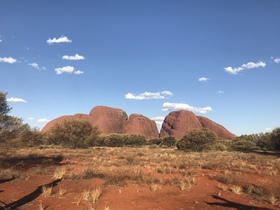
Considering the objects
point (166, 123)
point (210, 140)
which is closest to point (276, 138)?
point (210, 140)

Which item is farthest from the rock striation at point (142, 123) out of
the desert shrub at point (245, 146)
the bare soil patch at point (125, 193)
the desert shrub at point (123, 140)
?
the bare soil patch at point (125, 193)

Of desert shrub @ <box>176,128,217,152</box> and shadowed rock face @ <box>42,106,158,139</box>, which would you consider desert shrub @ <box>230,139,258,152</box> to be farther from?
shadowed rock face @ <box>42,106,158,139</box>

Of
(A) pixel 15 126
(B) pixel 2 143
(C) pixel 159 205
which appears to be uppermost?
(A) pixel 15 126

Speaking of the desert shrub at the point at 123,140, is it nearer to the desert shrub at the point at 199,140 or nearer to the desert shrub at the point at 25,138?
the desert shrub at the point at 199,140

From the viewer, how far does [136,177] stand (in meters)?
12.9

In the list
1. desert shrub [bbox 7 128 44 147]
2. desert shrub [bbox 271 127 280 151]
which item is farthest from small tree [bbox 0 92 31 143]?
desert shrub [bbox 271 127 280 151]

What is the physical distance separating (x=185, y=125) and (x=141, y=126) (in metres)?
20.7

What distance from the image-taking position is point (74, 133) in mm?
40375

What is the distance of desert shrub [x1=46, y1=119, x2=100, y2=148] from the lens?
131 feet

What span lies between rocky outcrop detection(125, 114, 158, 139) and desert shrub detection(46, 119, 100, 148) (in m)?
71.0

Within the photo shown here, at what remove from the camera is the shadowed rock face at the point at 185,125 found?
10600cm

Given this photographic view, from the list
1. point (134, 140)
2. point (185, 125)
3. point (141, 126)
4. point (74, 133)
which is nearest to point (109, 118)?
point (141, 126)

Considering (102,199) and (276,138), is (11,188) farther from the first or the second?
(276,138)

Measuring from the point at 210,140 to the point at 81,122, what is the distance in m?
20.9
